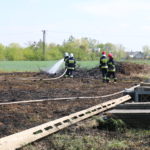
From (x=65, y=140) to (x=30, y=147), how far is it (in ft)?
2.17

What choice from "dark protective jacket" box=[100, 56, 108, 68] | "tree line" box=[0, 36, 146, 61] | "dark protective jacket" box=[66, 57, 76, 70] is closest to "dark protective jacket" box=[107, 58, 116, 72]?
"dark protective jacket" box=[100, 56, 108, 68]

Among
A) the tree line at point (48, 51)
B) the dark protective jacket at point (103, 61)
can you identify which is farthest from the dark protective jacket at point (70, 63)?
the tree line at point (48, 51)

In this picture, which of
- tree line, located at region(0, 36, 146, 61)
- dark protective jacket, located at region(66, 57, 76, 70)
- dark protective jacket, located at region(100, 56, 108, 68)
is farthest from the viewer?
tree line, located at region(0, 36, 146, 61)

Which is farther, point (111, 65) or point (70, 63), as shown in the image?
point (70, 63)

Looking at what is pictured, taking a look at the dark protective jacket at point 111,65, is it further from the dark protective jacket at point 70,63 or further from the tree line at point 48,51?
the tree line at point 48,51

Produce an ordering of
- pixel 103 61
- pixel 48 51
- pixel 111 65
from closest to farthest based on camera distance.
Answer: pixel 103 61
pixel 111 65
pixel 48 51

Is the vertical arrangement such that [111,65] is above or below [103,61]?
below

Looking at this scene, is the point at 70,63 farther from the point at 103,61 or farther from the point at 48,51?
the point at 48,51

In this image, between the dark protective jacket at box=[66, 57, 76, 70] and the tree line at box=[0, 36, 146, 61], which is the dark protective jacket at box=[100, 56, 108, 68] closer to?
the dark protective jacket at box=[66, 57, 76, 70]

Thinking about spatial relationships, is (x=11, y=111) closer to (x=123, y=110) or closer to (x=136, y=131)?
(x=123, y=110)

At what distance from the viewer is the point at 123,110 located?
7266 millimetres

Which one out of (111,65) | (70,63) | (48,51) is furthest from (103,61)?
(48,51)

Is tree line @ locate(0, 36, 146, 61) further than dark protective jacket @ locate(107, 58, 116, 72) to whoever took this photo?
Yes

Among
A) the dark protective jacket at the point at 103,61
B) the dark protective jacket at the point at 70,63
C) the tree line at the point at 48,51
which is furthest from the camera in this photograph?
the tree line at the point at 48,51
